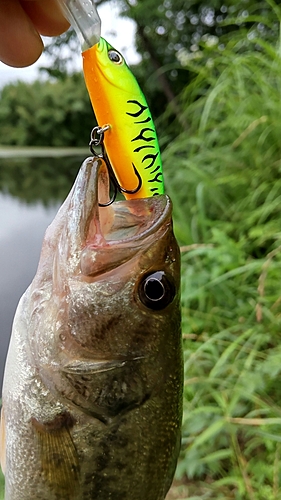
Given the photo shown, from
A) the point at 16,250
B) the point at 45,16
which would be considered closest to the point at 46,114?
the point at 16,250

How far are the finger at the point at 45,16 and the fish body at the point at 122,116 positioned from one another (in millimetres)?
649

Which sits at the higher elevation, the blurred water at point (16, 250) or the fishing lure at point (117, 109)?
the blurred water at point (16, 250)

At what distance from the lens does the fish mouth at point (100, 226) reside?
3.02 feet

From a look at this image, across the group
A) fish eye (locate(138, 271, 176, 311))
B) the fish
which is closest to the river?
the fish

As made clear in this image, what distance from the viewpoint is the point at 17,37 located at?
4.62 ft

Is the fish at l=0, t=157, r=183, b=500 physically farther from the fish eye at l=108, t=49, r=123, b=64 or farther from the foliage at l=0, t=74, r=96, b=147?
the foliage at l=0, t=74, r=96, b=147

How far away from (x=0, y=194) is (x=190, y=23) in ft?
21.0

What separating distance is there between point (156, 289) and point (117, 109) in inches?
15.1

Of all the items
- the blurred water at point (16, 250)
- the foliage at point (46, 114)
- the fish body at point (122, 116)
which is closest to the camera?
the fish body at point (122, 116)

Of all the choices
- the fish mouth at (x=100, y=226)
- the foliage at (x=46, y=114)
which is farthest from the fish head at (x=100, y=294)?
the foliage at (x=46, y=114)

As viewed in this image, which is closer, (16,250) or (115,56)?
(115,56)

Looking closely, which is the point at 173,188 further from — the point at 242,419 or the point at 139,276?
the point at 139,276

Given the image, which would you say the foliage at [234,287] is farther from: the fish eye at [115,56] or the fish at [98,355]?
the fish eye at [115,56]

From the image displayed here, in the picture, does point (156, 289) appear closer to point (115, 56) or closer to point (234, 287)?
point (115, 56)
